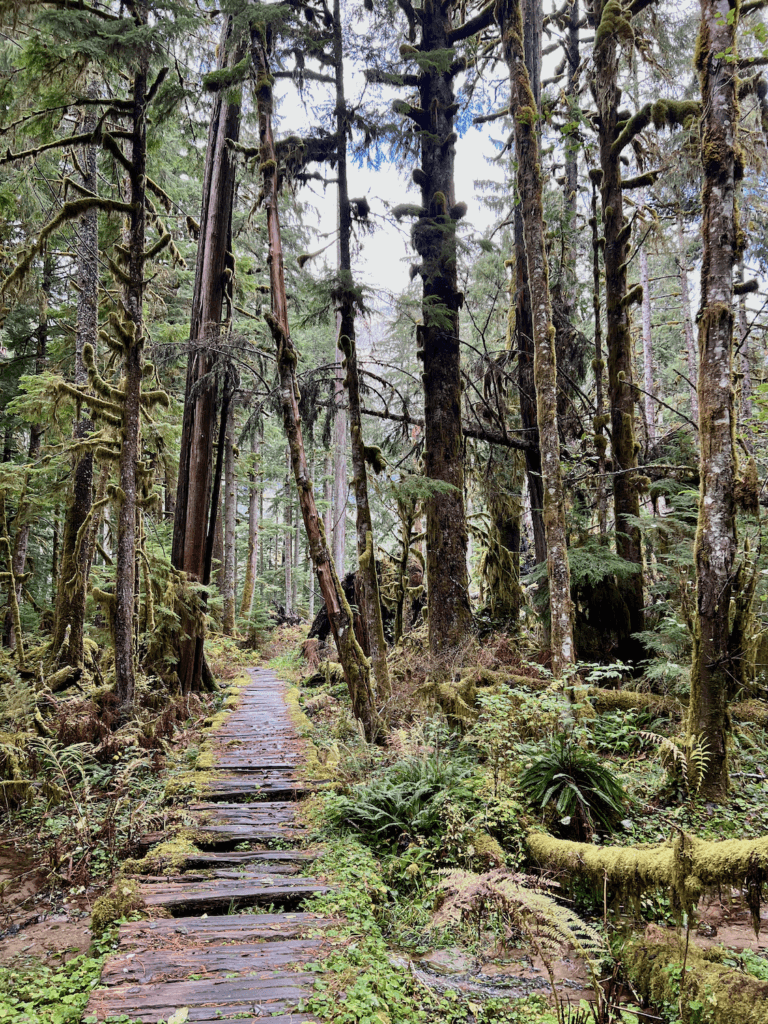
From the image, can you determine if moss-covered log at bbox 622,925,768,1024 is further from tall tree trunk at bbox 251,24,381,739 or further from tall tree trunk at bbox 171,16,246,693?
tall tree trunk at bbox 171,16,246,693

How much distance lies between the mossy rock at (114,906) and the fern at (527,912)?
6.81ft

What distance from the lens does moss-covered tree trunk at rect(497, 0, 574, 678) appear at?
6781 mm

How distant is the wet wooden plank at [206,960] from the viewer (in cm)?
310

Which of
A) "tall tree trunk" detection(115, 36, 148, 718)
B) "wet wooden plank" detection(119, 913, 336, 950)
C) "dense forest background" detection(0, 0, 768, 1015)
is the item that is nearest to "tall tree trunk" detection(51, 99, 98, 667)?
"dense forest background" detection(0, 0, 768, 1015)

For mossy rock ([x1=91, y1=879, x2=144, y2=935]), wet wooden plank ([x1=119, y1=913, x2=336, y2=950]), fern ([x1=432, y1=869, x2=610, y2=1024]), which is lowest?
wet wooden plank ([x1=119, y1=913, x2=336, y2=950])

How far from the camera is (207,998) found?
9.57 ft

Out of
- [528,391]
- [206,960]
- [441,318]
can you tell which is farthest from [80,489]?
[528,391]

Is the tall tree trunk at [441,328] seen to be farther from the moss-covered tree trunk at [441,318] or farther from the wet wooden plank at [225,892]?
the wet wooden plank at [225,892]

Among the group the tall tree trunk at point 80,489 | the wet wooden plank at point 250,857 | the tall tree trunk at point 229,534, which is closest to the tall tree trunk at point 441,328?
the wet wooden plank at point 250,857

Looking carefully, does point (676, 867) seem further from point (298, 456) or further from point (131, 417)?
point (131, 417)

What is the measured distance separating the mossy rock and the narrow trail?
10cm

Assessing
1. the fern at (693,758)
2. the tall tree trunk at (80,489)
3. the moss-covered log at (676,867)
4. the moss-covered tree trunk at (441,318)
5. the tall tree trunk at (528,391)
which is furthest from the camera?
the tall tree trunk at (528,391)

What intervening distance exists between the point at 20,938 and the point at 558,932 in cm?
350

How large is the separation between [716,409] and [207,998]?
5.85m
